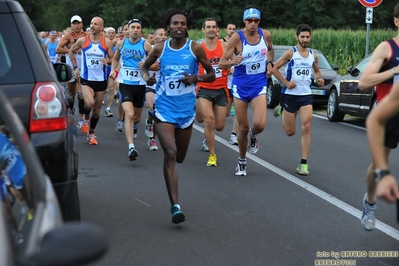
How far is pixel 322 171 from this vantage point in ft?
35.7

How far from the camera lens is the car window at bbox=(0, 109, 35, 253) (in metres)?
2.88

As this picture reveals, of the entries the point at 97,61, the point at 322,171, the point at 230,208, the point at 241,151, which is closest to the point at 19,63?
the point at 230,208

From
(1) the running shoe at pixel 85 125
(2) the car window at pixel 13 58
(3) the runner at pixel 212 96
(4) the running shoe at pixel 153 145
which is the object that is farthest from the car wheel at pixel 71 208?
(1) the running shoe at pixel 85 125

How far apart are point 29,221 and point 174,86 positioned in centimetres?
511

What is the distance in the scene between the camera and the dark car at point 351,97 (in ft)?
54.5

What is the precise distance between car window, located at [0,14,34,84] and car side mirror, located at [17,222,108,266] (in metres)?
3.01

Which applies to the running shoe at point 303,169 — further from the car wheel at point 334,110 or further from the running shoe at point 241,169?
the car wheel at point 334,110

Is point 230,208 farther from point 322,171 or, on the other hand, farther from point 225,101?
point 225,101

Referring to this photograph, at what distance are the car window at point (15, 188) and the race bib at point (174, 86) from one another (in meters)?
4.51

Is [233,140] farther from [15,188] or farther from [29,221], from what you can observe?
[29,221]

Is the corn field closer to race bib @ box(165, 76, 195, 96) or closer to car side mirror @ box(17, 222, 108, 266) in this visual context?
race bib @ box(165, 76, 195, 96)

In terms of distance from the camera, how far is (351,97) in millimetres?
17422

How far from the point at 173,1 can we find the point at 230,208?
63.8 metres

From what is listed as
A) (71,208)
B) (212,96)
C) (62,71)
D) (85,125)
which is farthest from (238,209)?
(85,125)
